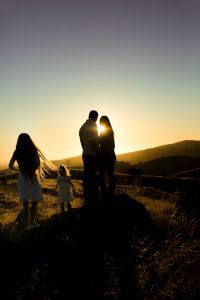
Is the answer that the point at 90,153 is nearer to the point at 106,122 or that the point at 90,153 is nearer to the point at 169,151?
the point at 106,122

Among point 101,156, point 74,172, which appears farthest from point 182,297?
point 74,172

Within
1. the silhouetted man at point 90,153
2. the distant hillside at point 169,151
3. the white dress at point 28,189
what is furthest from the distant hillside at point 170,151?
the white dress at point 28,189

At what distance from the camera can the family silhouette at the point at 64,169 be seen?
9898 mm

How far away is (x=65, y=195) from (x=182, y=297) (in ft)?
22.6

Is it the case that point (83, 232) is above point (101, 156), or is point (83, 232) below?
below

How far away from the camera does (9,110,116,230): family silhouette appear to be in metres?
9.90

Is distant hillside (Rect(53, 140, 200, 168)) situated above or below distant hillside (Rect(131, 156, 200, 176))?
above

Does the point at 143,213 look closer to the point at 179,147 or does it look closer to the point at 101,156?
the point at 101,156

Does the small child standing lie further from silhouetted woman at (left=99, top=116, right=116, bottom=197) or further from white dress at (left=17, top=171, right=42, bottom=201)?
white dress at (left=17, top=171, right=42, bottom=201)

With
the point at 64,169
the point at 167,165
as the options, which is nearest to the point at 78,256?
the point at 64,169

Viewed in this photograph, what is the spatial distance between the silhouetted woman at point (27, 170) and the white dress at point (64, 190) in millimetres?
2842

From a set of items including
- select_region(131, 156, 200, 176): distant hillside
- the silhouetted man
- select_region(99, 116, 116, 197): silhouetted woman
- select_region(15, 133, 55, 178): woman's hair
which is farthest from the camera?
select_region(131, 156, 200, 176): distant hillside

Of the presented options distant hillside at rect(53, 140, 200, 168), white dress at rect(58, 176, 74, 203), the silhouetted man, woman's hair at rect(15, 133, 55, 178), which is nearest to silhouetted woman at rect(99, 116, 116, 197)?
the silhouetted man

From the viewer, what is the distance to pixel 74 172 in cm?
5391
